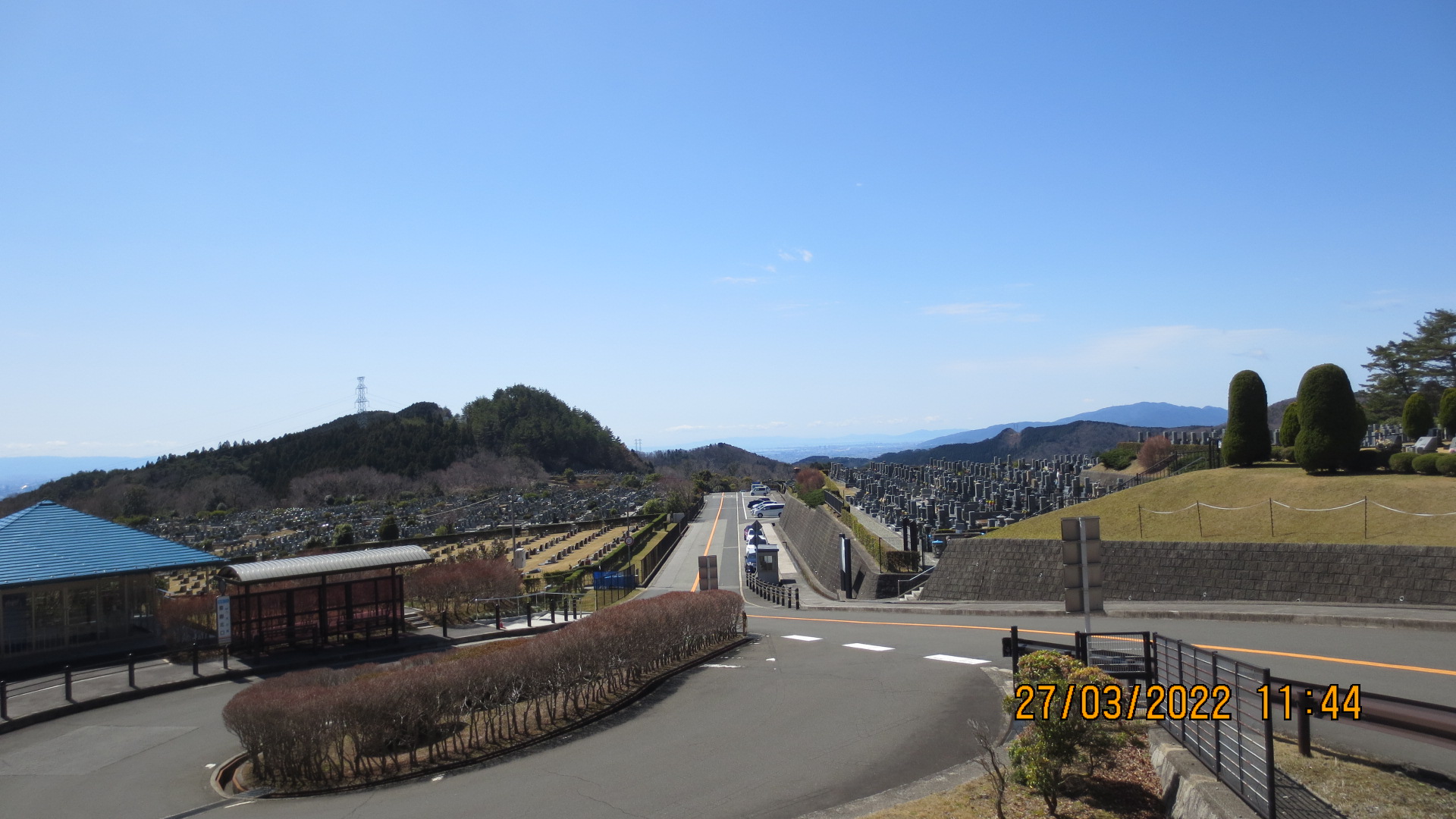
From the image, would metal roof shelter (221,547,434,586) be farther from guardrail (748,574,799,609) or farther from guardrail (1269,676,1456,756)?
guardrail (1269,676,1456,756)

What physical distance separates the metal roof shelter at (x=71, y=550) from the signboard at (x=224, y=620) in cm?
499

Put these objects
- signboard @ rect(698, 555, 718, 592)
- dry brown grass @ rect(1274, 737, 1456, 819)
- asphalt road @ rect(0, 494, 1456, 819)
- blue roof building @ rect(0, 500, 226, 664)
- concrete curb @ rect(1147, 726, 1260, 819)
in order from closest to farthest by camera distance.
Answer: concrete curb @ rect(1147, 726, 1260, 819), dry brown grass @ rect(1274, 737, 1456, 819), asphalt road @ rect(0, 494, 1456, 819), blue roof building @ rect(0, 500, 226, 664), signboard @ rect(698, 555, 718, 592)

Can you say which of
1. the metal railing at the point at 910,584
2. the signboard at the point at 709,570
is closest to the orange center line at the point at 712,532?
the signboard at the point at 709,570

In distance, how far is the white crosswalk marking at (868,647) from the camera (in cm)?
1631

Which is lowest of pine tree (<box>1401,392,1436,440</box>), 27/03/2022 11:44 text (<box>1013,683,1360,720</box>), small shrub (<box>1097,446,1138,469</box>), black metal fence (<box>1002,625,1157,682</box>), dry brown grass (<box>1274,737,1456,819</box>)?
dry brown grass (<box>1274,737,1456,819</box>)

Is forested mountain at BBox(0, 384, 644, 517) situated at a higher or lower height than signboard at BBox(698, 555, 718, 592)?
higher

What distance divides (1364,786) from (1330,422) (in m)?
21.6

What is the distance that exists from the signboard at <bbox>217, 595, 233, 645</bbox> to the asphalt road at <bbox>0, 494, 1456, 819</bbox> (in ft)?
4.52

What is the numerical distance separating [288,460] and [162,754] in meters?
137

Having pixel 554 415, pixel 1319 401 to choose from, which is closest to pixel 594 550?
pixel 1319 401

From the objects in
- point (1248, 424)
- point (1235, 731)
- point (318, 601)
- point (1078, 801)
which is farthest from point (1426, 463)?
point (318, 601)

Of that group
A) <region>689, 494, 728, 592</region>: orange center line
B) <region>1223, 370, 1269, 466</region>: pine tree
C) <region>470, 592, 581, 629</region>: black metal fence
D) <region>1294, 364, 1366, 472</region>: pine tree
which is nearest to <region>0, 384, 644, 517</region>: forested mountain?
<region>689, 494, 728, 592</region>: orange center line

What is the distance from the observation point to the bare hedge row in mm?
10344

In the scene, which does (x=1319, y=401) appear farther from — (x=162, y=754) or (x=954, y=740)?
(x=162, y=754)
